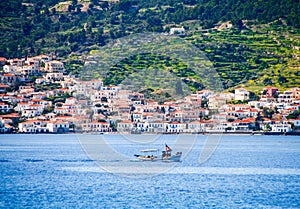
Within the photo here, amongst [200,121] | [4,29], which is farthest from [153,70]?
[4,29]

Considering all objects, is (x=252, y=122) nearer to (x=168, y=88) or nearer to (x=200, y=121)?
(x=200, y=121)

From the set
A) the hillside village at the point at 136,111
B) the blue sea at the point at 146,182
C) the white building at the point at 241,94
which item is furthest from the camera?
the white building at the point at 241,94

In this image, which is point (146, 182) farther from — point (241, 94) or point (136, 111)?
point (241, 94)

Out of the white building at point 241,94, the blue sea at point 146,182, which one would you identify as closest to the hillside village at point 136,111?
the white building at point 241,94

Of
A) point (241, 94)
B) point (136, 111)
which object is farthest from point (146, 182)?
point (241, 94)

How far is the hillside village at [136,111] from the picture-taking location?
316 ft

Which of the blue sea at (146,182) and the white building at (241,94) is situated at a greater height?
the white building at (241,94)

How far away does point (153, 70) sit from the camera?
376 feet

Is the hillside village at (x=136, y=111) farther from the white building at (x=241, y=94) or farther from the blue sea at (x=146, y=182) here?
the blue sea at (x=146, y=182)

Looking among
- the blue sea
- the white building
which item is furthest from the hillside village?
the blue sea

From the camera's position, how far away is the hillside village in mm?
96312

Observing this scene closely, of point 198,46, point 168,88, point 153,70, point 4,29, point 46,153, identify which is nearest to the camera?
point 46,153

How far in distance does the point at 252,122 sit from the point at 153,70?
2282 centimetres

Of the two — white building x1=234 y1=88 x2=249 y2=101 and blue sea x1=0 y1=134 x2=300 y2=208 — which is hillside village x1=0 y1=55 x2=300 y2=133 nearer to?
white building x1=234 y1=88 x2=249 y2=101
